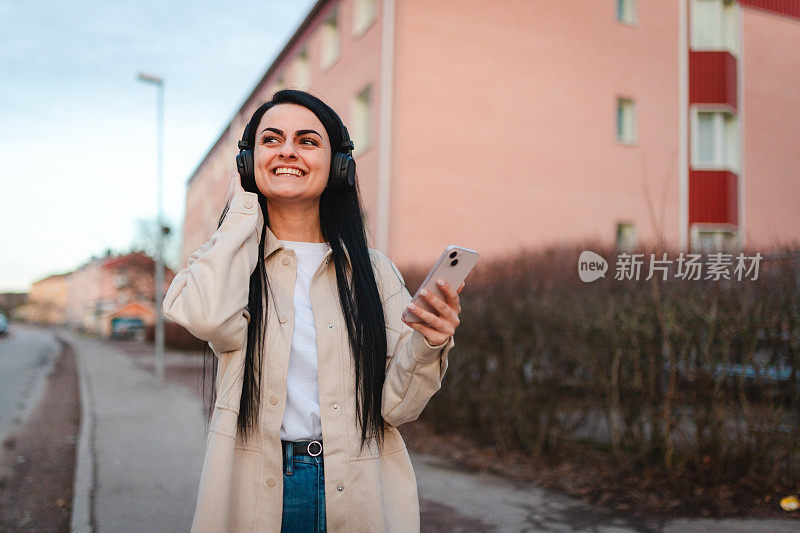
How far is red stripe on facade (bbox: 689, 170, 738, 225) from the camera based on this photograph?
981cm

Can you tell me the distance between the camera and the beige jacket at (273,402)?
1.50 meters

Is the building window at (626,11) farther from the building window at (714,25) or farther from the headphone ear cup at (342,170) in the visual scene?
the headphone ear cup at (342,170)

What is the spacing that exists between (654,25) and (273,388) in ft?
46.6

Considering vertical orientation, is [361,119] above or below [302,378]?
above

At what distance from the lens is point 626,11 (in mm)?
13391

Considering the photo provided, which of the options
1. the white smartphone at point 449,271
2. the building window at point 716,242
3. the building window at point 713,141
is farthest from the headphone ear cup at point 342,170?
the building window at point 713,141

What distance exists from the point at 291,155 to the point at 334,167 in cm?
15

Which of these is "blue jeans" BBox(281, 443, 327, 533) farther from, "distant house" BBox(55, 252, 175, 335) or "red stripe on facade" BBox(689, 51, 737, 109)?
"distant house" BBox(55, 252, 175, 335)

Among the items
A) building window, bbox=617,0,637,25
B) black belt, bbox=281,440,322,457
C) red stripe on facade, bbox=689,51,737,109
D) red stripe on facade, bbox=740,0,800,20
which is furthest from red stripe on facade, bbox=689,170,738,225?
black belt, bbox=281,440,322,457

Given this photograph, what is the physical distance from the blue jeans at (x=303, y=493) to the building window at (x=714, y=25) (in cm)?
802

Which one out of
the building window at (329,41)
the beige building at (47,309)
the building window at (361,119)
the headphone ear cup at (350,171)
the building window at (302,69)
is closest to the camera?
the headphone ear cup at (350,171)

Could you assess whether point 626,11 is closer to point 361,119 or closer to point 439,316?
point 361,119

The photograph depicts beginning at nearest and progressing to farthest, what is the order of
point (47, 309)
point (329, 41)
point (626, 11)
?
point (626, 11) → point (329, 41) → point (47, 309)

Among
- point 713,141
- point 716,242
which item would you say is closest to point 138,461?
point 716,242
